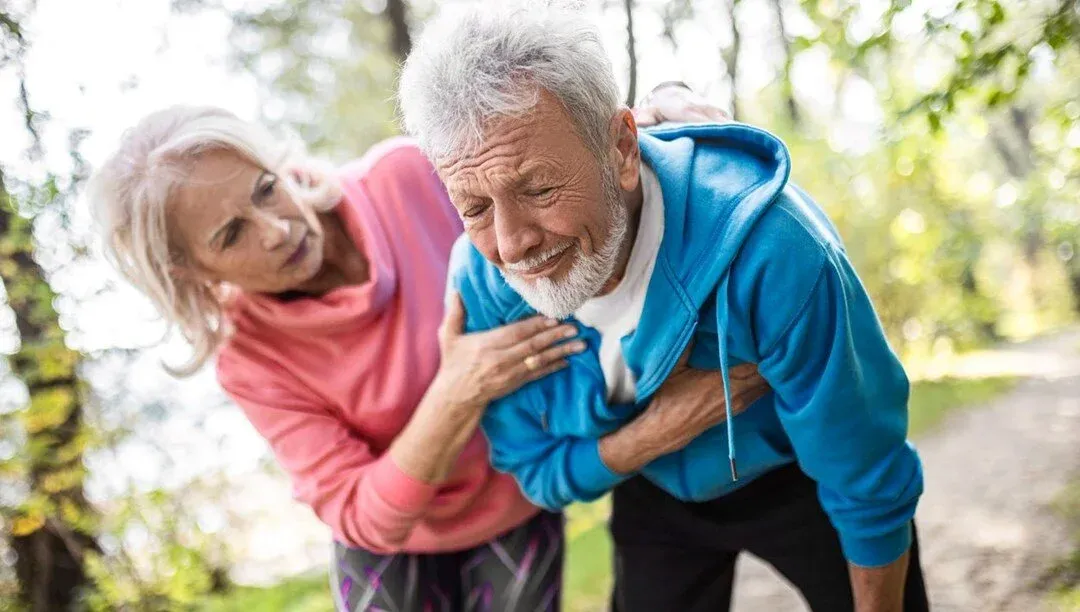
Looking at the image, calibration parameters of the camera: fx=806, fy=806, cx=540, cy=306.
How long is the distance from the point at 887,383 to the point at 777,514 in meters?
0.50

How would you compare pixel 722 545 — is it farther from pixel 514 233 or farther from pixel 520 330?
pixel 514 233

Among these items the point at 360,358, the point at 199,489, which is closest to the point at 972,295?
the point at 199,489

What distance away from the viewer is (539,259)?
154cm

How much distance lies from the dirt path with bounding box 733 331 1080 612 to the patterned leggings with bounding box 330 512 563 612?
2.00 meters

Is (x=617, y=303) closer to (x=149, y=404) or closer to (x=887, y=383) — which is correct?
(x=887, y=383)

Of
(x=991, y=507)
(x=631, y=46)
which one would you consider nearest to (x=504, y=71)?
(x=631, y=46)

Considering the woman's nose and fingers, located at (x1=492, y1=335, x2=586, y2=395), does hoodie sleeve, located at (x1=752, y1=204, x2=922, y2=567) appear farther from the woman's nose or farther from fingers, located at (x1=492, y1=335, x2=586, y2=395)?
the woman's nose

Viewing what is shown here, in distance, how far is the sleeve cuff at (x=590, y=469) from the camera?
1.90m

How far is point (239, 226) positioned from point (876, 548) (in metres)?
1.65

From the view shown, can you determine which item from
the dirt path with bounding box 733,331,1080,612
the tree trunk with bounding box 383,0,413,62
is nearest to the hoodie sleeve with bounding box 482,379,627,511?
the dirt path with bounding box 733,331,1080,612

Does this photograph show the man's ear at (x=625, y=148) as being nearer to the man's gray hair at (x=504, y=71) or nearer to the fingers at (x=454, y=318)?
the man's gray hair at (x=504, y=71)

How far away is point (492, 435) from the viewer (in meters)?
2.04

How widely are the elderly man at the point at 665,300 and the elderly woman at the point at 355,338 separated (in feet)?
0.42

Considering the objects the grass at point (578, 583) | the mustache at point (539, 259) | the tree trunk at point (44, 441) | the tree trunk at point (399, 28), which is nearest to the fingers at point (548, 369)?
the mustache at point (539, 259)
